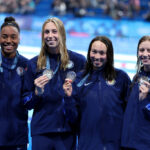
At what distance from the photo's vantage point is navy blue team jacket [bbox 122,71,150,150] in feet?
10.3

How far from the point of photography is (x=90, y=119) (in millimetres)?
3266

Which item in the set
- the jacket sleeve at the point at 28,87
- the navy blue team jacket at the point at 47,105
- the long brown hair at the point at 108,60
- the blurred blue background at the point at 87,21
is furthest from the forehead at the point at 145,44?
the blurred blue background at the point at 87,21

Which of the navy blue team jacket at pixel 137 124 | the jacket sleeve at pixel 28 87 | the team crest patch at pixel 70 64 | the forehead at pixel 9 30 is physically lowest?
the navy blue team jacket at pixel 137 124

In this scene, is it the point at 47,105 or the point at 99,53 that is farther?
the point at 47,105

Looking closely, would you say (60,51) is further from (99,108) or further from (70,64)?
(99,108)

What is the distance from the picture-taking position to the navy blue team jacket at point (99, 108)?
3.23 meters

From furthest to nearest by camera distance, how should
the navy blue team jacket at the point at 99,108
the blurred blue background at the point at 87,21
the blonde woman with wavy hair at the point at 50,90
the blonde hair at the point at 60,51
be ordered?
the blurred blue background at the point at 87,21 < the blonde hair at the point at 60,51 < the blonde woman with wavy hair at the point at 50,90 < the navy blue team jacket at the point at 99,108

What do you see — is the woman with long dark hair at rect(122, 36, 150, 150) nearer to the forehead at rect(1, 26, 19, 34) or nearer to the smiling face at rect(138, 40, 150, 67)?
the smiling face at rect(138, 40, 150, 67)

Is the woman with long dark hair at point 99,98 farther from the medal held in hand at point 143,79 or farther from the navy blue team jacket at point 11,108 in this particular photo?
the navy blue team jacket at point 11,108

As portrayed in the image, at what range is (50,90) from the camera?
11.3ft

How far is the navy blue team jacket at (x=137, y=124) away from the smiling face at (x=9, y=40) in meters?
1.30

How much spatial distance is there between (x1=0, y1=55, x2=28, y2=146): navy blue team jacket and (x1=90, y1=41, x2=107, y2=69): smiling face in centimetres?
77

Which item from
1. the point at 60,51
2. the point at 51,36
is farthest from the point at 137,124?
the point at 51,36

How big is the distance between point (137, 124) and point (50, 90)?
0.89 m
